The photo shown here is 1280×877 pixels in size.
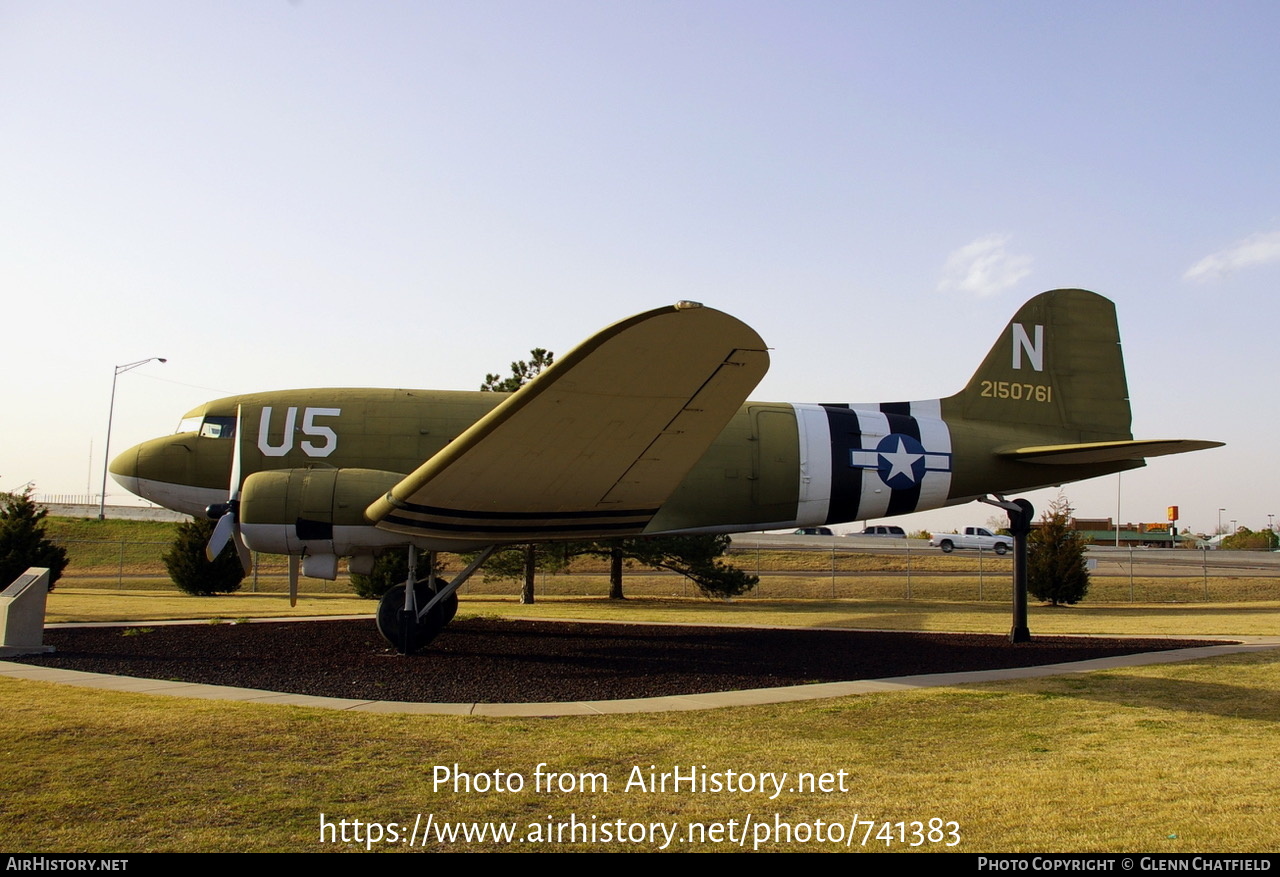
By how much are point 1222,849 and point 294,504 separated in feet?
37.0

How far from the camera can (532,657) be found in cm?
1310

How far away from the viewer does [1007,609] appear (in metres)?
24.6

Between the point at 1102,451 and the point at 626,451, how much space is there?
361 inches

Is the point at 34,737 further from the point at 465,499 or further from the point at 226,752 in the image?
the point at 465,499

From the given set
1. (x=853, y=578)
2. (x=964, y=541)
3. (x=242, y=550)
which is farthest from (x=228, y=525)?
(x=964, y=541)

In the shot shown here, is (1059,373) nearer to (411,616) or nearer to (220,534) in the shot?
(411,616)

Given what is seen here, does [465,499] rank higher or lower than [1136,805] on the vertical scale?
higher

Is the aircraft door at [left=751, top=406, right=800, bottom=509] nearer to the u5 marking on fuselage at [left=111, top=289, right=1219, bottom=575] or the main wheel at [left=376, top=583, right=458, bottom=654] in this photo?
the u5 marking on fuselage at [left=111, top=289, right=1219, bottom=575]

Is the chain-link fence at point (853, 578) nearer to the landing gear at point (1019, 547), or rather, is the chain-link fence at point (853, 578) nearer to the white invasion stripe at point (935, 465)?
the landing gear at point (1019, 547)

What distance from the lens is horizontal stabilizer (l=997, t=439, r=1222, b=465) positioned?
44.9 feet

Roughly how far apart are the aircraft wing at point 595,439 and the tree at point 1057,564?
18517 mm

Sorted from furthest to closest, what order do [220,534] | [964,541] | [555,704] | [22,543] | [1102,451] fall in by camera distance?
1. [964,541]
2. [22,543]
3. [1102,451]
4. [220,534]
5. [555,704]

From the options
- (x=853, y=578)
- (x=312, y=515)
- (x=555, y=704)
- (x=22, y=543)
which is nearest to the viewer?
(x=555, y=704)
